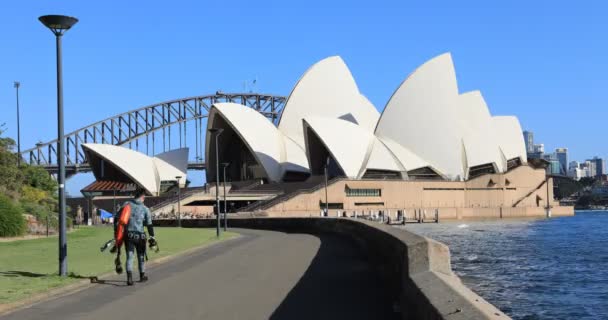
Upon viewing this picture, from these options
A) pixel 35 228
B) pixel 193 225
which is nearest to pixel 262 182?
pixel 193 225

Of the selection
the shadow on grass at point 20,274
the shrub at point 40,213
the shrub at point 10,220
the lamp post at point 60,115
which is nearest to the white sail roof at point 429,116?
the shrub at point 40,213

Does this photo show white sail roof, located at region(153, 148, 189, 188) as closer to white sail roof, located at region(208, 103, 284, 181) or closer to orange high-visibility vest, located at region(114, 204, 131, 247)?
white sail roof, located at region(208, 103, 284, 181)

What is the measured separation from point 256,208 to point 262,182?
18723mm

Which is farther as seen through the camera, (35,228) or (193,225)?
(193,225)

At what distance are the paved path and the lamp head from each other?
5.03 metres

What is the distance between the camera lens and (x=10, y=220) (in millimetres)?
25641

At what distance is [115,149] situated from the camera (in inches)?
3910

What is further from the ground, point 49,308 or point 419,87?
point 419,87

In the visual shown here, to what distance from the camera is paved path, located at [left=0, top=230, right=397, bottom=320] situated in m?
8.88

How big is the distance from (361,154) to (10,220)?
220ft

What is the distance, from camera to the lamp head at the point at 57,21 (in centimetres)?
1295

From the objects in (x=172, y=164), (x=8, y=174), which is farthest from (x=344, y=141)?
(x=8, y=174)

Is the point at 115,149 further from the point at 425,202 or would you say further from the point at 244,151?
the point at 425,202

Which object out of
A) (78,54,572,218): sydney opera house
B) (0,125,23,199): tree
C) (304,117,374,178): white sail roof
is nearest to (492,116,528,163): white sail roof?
(78,54,572,218): sydney opera house
